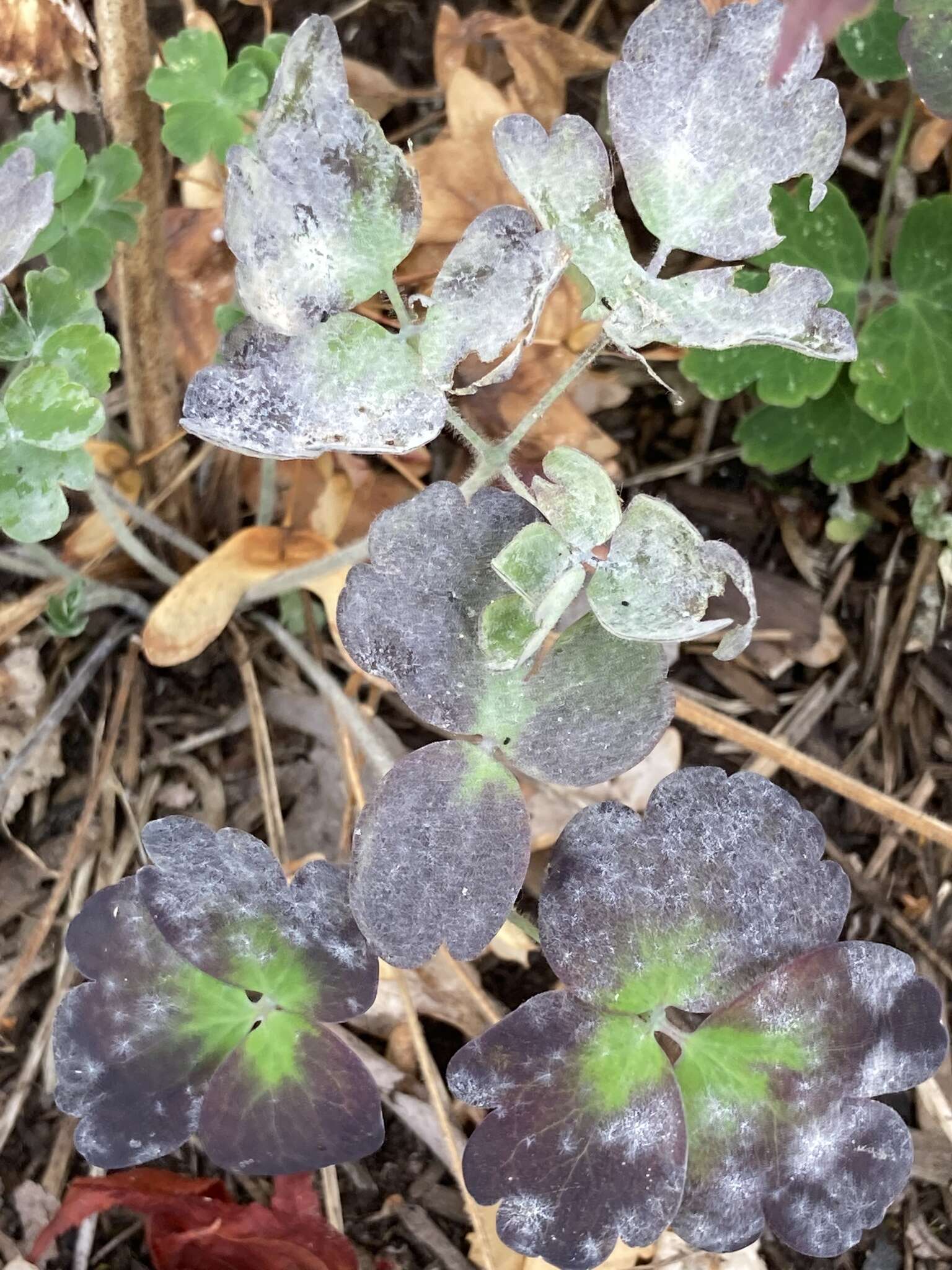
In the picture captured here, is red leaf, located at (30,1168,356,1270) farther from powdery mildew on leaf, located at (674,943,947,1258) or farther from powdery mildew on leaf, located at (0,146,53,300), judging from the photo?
powdery mildew on leaf, located at (0,146,53,300)

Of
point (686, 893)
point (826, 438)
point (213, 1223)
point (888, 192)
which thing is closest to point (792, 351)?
point (826, 438)

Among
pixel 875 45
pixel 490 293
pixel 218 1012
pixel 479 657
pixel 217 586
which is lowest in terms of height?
pixel 218 1012

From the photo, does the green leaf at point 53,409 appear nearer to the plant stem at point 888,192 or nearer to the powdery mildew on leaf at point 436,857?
the powdery mildew on leaf at point 436,857

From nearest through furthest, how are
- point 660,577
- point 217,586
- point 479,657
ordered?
1. point 660,577
2. point 479,657
3. point 217,586

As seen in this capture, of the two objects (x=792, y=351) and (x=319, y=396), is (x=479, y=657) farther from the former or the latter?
(x=792, y=351)

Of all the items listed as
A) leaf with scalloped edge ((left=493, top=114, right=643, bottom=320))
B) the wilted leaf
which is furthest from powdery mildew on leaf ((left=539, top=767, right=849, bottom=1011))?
the wilted leaf

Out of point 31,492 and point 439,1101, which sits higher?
point 31,492
